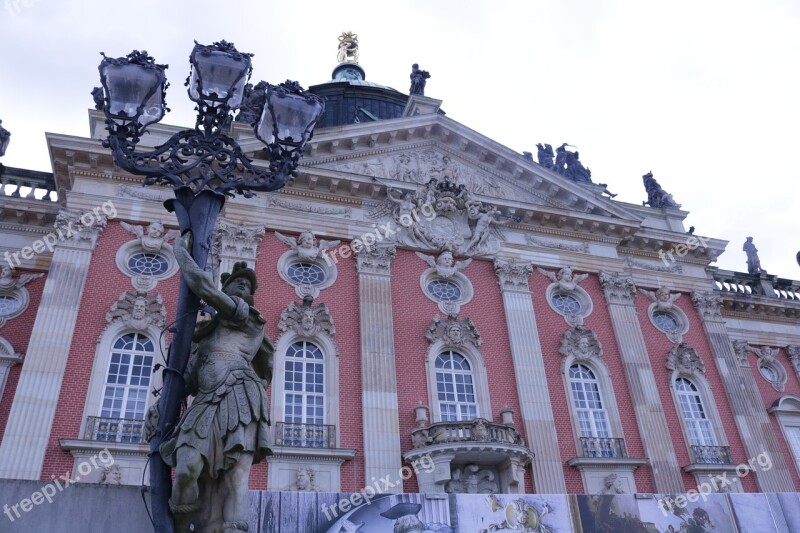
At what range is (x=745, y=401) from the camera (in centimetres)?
2414

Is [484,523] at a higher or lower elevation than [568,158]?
lower

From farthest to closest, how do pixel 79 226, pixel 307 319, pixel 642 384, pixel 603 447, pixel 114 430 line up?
pixel 642 384, pixel 603 447, pixel 307 319, pixel 79 226, pixel 114 430

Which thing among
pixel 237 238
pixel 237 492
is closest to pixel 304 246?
pixel 237 238

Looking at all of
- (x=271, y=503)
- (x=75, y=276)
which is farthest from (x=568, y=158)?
(x=271, y=503)

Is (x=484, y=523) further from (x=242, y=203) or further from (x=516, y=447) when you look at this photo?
(x=242, y=203)

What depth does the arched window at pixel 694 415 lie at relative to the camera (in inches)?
906

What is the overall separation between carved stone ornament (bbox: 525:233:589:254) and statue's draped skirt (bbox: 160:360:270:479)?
1992cm

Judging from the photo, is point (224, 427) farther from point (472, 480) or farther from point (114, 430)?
point (472, 480)

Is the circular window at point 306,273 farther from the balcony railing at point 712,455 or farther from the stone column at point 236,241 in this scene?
the balcony railing at point 712,455

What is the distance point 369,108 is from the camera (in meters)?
36.3

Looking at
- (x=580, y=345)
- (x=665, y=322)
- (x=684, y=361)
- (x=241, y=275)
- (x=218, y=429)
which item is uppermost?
(x=665, y=322)

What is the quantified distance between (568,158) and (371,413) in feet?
50.5

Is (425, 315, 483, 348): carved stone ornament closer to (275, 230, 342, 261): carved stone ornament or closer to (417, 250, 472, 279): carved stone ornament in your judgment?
(417, 250, 472, 279): carved stone ornament

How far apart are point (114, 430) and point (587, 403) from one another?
46.6 feet
